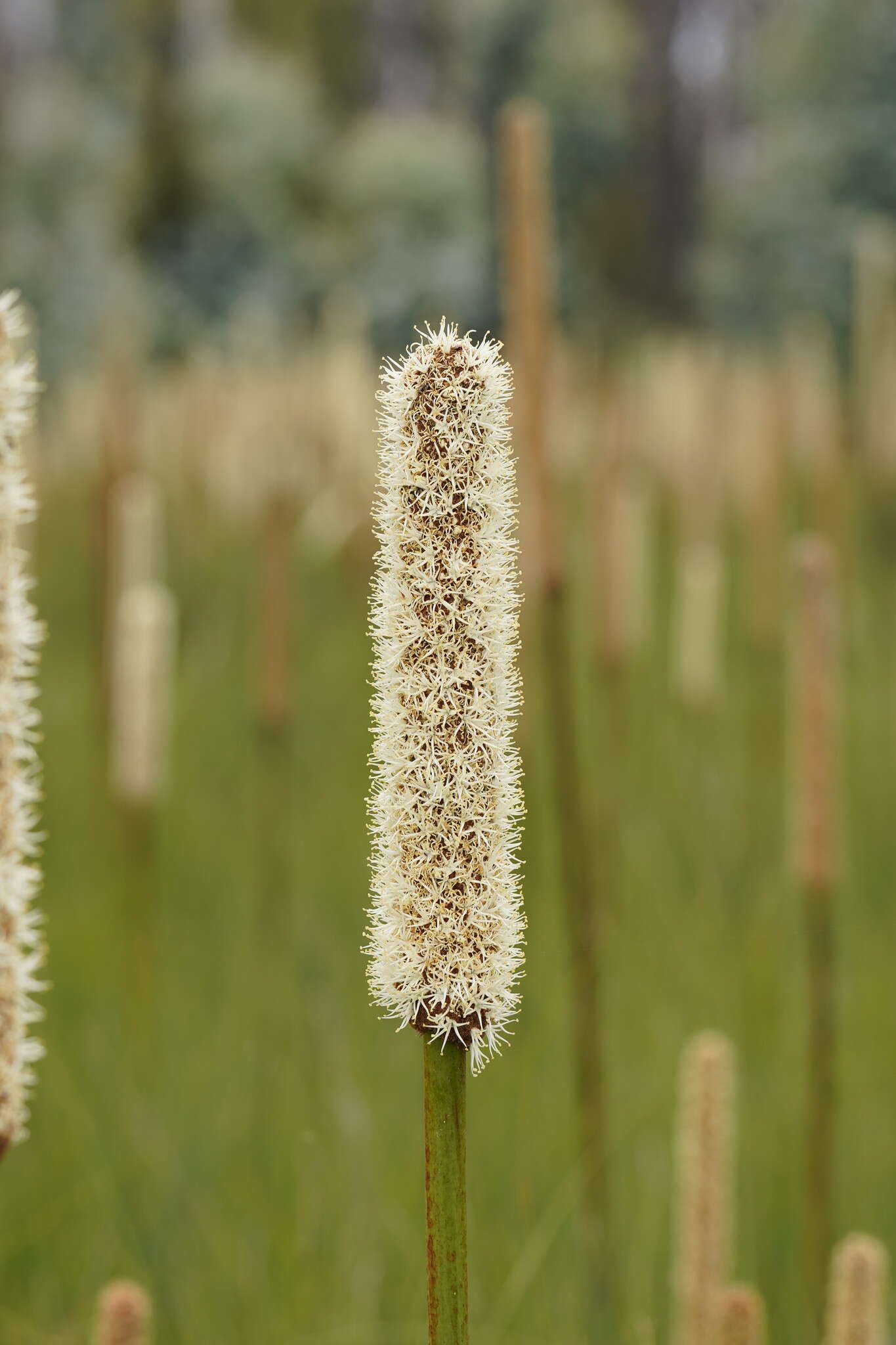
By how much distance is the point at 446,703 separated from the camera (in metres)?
0.50

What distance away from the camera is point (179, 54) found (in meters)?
28.5

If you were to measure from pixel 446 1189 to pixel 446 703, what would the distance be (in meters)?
0.19

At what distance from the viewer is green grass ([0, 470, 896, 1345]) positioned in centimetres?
168

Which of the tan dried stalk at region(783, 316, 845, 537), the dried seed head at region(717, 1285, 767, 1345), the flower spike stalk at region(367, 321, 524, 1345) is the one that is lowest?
the dried seed head at region(717, 1285, 767, 1345)

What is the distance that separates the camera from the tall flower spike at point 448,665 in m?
0.50

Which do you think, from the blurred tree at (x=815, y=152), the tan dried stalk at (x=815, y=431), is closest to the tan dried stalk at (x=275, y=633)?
the tan dried stalk at (x=815, y=431)

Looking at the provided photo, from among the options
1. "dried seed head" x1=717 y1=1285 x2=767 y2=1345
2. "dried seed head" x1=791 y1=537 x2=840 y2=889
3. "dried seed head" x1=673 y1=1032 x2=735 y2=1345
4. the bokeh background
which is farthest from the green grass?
"dried seed head" x1=791 y1=537 x2=840 y2=889

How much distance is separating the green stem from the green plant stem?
0.97 meters

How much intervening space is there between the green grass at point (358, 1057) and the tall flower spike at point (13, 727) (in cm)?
83

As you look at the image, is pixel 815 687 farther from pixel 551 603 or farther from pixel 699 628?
pixel 699 628

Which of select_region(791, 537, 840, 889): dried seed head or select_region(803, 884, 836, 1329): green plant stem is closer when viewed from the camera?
select_region(791, 537, 840, 889): dried seed head

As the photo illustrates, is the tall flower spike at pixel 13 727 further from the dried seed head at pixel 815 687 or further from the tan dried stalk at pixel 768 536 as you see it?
the tan dried stalk at pixel 768 536

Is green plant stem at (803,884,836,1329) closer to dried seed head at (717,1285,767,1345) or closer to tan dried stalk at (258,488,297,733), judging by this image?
dried seed head at (717,1285,767,1345)

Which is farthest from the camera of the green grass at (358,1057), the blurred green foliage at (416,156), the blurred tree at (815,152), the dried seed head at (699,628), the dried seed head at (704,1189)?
the blurred green foliage at (416,156)
